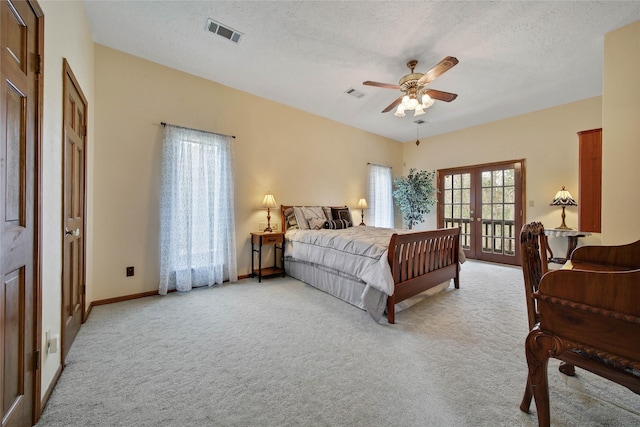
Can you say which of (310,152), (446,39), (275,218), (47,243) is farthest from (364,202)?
(47,243)

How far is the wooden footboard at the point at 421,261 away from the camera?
2533 millimetres

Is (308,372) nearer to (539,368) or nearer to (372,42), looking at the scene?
(539,368)

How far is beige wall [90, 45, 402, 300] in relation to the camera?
2.89 metres

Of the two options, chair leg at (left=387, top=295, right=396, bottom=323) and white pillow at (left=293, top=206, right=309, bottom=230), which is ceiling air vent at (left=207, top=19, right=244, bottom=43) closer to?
white pillow at (left=293, top=206, right=309, bottom=230)

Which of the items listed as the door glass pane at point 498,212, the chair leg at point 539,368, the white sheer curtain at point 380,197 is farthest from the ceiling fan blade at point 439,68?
the door glass pane at point 498,212

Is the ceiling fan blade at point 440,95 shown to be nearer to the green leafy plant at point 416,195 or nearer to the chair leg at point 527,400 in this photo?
the chair leg at point 527,400

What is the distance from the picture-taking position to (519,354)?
1.89 m

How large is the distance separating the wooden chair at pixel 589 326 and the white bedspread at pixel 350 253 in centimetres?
139

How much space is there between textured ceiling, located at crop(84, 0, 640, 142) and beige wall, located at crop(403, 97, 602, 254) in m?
0.39

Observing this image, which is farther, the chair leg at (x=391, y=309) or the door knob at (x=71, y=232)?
the chair leg at (x=391, y=309)

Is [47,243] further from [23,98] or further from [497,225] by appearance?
[497,225]

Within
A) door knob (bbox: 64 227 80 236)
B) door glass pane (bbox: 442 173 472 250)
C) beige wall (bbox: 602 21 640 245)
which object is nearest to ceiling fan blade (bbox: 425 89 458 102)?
beige wall (bbox: 602 21 640 245)

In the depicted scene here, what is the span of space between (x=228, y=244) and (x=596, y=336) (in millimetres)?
3584

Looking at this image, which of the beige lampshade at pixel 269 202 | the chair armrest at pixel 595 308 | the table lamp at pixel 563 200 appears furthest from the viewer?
the table lamp at pixel 563 200
